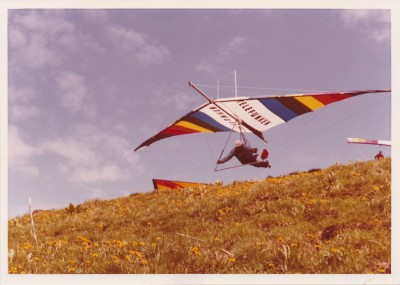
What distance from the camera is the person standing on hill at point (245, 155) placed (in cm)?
1212

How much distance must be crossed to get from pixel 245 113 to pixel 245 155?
1524mm

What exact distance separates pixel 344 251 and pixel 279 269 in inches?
37.7

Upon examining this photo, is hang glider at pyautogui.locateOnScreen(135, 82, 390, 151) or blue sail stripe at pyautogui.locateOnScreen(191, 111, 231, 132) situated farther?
blue sail stripe at pyautogui.locateOnScreen(191, 111, 231, 132)

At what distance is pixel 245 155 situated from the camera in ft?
42.2

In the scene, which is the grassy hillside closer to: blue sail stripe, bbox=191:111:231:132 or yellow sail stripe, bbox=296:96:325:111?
yellow sail stripe, bbox=296:96:325:111

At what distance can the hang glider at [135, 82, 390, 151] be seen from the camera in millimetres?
10625

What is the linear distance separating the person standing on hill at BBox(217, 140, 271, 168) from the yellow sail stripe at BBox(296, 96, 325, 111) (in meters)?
2.16

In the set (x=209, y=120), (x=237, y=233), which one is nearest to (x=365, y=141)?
(x=237, y=233)

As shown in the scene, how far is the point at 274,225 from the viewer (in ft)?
21.4

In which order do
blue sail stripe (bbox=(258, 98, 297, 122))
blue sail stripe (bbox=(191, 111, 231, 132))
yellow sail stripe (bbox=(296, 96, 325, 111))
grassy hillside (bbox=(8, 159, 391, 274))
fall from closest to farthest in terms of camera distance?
1. grassy hillside (bbox=(8, 159, 391, 274))
2. yellow sail stripe (bbox=(296, 96, 325, 111))
3. blue sail stripe (bbox=(258, 98, 297, 122))
4. blue sail stripe (bbox=(191, 111, 231, 132))

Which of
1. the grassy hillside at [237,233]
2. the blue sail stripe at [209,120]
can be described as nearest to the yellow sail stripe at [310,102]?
the grassy hillside at [237,233]

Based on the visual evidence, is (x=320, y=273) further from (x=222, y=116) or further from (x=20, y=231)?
(x=222, y=116)

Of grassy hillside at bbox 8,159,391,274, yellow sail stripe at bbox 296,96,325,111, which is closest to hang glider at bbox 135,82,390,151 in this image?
yellow sail stripe at bbox 296,96,325,111

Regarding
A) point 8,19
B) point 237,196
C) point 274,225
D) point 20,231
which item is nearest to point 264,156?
point 237,196
